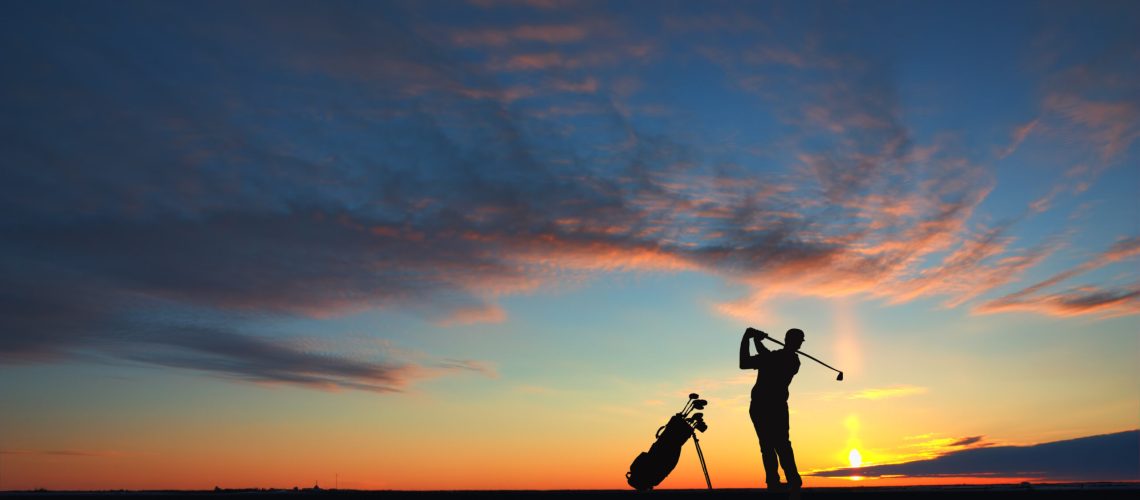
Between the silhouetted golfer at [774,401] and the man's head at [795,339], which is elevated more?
the man's head at [795,339]

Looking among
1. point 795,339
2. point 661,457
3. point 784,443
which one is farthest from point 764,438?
point 661,457

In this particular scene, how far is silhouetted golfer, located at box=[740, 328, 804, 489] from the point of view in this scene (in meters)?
14.9

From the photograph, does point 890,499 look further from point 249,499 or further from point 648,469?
point 249,499

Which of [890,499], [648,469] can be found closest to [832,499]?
[890,499]

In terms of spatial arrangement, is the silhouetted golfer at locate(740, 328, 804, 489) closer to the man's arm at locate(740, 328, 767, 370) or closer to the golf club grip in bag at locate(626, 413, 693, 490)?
the man's arm at locate(740, 328, 767, 370)

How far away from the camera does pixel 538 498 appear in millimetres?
21500

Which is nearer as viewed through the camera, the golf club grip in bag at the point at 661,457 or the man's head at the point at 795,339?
the man's head at the point at 795,339

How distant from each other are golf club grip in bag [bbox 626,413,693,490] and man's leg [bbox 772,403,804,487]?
10.5 feet

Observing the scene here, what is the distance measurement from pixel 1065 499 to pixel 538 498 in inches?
473

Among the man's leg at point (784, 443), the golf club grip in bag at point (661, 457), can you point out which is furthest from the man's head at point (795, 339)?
the golf club grip in bag at point (661, 457)

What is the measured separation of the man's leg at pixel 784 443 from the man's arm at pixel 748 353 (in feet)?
2.96

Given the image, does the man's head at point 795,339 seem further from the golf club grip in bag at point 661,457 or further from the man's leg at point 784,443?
the golf club grip in bag at point 661,457

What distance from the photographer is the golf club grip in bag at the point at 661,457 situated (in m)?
18.1

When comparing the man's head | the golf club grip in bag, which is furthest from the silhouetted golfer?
the golf club grip in bag
